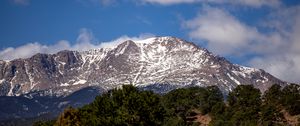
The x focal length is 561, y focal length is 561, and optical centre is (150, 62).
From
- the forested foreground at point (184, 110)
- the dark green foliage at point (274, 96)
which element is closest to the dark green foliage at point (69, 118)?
the forested foreground at point (184, 110)

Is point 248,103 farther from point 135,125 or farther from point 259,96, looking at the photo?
point 135,125

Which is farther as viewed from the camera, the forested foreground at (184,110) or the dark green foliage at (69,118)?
the dark green foliage at (69,118)

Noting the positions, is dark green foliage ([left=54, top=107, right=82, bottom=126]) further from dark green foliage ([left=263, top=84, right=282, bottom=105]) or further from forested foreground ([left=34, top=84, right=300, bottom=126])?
dark green foliage ([left=263, top=84, right=282, bottom=105])

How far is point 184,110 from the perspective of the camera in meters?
195

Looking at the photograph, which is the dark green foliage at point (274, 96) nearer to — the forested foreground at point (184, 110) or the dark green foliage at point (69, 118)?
the forested foreground at point (184, 110)

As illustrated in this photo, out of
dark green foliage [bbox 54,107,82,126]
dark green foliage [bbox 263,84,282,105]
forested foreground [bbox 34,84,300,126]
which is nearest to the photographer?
forested foreground [bbox 34,84,300,126]

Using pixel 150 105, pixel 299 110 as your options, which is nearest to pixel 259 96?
pixel 299 110

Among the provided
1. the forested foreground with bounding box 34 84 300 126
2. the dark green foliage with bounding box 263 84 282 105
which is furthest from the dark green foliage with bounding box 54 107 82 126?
the dark green foliage with bounding box 263 84 282 105

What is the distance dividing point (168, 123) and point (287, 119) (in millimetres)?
34505

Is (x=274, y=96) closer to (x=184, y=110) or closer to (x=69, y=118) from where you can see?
(x=184, y=110)

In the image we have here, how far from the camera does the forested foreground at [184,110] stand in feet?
336

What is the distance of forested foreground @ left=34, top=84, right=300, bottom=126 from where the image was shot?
4033 inches

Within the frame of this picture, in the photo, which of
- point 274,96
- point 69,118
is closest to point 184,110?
point 274,96

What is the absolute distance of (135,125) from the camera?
10019 cm
